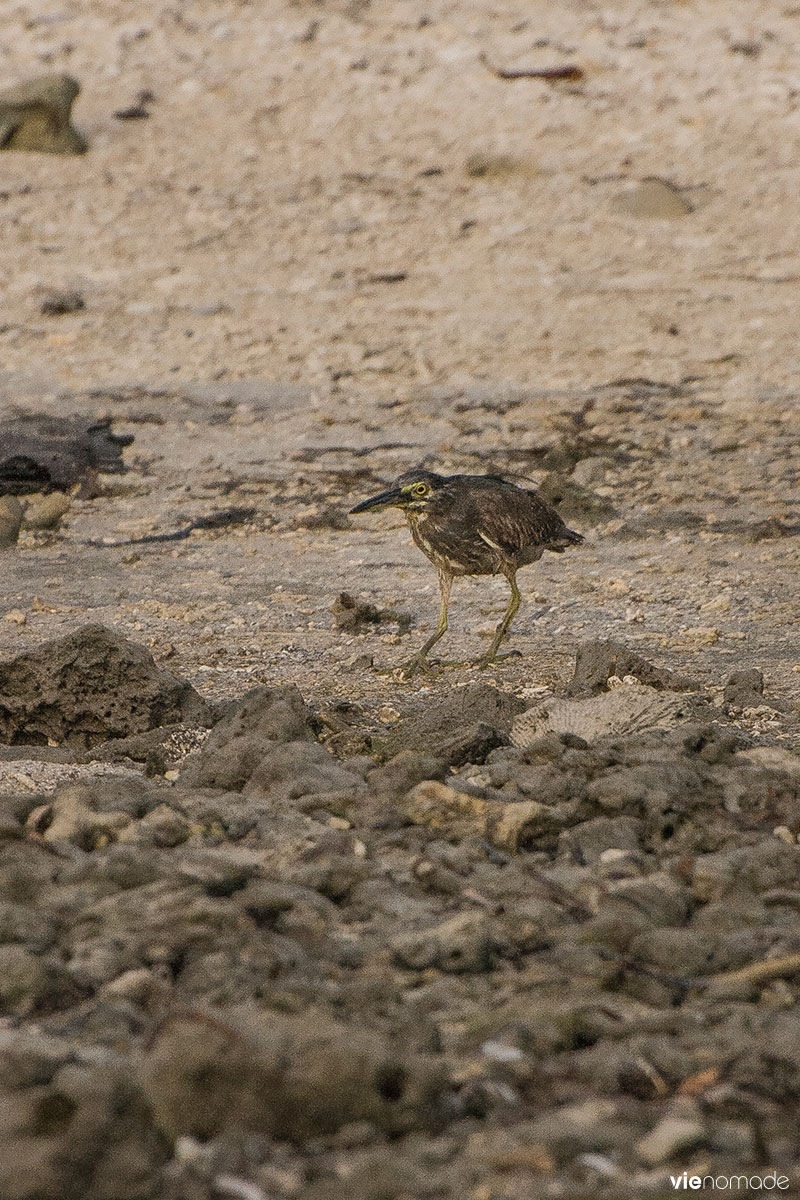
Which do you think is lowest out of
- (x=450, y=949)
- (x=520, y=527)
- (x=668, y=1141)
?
(x=520, y=527)

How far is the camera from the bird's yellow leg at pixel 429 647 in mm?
6781

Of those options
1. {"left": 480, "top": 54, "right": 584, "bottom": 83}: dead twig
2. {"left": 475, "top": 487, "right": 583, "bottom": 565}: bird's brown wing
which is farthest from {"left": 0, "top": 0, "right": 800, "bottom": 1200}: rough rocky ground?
{"left": 475, "top": 487, "right": 583, "bottom": 565}: bird's brown wing

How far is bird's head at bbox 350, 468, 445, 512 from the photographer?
6898 millimetres

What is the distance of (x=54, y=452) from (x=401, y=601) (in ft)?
9.22

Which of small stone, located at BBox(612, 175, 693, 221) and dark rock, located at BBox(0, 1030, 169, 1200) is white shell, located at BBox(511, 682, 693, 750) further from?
small stone, located at BBox(612, 175, 693, 221)

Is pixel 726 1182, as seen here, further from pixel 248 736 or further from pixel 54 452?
pixel 54 452

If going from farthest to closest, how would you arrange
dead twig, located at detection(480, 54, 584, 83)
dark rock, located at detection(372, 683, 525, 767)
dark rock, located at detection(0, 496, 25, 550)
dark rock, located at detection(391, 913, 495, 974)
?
dead twig, located at detection(480, 54, 584, 83), dark rock, located at detection(0, 496, 25, 550), dark rock, located at detection(372, 683, 525, 767), dark rock, located at detection(391, 913, 495, 974)

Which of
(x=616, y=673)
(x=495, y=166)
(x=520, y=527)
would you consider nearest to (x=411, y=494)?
(x=520, y=527)

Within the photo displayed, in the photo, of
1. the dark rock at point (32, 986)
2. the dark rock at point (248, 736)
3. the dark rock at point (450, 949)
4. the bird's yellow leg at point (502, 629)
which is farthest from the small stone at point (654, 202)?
the dark rock at point (32, 986)

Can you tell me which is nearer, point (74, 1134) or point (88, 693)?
point (74, 1134)

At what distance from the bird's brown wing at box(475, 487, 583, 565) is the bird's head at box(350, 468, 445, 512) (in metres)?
0.24

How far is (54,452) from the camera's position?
374 inches

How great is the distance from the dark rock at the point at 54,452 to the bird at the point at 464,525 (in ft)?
10.4

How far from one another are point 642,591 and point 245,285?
5.42 metres
